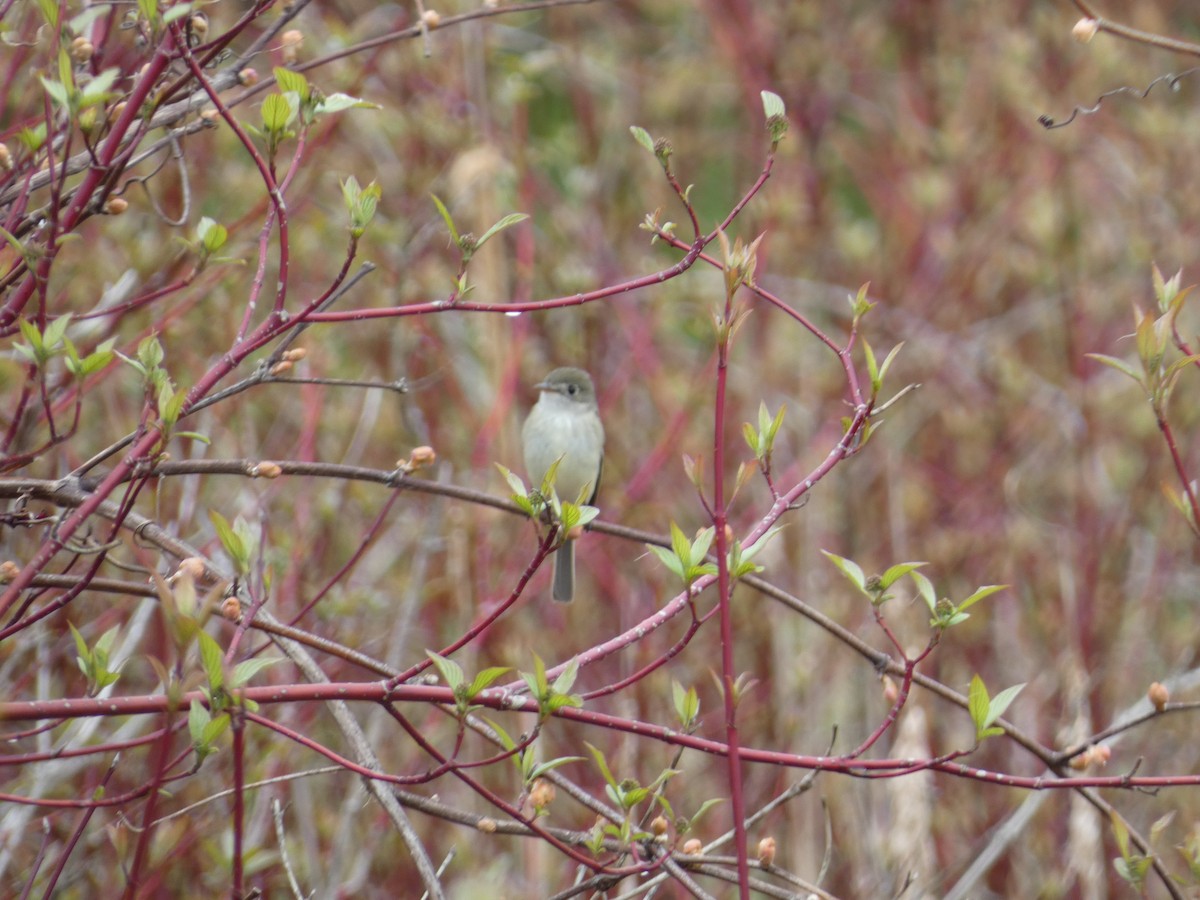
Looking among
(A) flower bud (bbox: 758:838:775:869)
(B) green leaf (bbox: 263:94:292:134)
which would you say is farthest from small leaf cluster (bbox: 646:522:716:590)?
(B) green leaf (bbox: 263:94:292:134)

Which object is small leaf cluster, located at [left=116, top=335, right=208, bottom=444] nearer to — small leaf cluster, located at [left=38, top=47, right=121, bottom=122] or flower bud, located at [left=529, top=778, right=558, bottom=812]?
small leaf cluster, located at [left=38, top=47, right=121, bottom=122]

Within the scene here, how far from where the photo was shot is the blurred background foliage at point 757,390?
13.0 feet

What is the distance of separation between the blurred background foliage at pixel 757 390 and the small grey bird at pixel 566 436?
0.16 m

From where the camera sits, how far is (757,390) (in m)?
5.12

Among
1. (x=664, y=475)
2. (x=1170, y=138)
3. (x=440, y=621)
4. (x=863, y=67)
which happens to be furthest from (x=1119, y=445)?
(x=440, y=621)

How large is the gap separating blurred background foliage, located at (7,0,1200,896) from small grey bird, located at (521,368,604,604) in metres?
0.16

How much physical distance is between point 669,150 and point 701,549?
23.0 inches

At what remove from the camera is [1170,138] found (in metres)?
5.36

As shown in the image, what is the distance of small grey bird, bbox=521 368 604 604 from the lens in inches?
190

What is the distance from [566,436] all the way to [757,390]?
797 millimetres

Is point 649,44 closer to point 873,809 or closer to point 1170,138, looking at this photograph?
point 1170,138

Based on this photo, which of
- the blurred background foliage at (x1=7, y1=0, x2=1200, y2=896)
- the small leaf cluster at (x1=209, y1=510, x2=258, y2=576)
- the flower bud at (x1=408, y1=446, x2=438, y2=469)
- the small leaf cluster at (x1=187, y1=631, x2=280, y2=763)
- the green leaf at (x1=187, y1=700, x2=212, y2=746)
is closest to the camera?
the small leaf cluster at (x1=187, y1=631, x2=280, y2=763)

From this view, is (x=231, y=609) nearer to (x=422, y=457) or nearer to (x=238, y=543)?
(x=238, y=543)

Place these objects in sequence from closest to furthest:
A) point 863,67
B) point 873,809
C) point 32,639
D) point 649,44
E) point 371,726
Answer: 1. point 32,639
2. point 371,726
3. point 873,809
4. point 863,67
5. point 649,44
